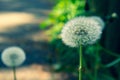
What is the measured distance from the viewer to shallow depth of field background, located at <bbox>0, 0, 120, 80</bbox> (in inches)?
157

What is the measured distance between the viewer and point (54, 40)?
213 inches

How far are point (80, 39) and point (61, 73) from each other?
3.36 meters

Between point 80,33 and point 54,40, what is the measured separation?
3.65m

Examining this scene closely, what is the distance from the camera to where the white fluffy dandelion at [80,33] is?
175 centimetres

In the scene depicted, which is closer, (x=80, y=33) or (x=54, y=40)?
(x=80, y=33)

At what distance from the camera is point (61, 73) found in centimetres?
507

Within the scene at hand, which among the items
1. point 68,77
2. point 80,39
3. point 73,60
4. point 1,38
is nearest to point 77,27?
point 80,39

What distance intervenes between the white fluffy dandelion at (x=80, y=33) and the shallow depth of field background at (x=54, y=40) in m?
0.89

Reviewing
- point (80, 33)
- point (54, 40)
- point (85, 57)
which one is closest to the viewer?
point (80, 33)

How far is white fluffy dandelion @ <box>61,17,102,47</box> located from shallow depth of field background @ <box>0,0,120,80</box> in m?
0.89

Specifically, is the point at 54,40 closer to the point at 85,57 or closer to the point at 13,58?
the point at 85,57

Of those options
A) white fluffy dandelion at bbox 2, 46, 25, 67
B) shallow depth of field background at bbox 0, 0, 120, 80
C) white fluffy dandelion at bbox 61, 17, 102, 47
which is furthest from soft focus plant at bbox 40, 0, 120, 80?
white fluffy dandelion at bbox 61, 17, 102, 47

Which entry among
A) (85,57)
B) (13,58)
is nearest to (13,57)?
(13,58)

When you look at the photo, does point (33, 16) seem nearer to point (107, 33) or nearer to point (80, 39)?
point (107, 33)
